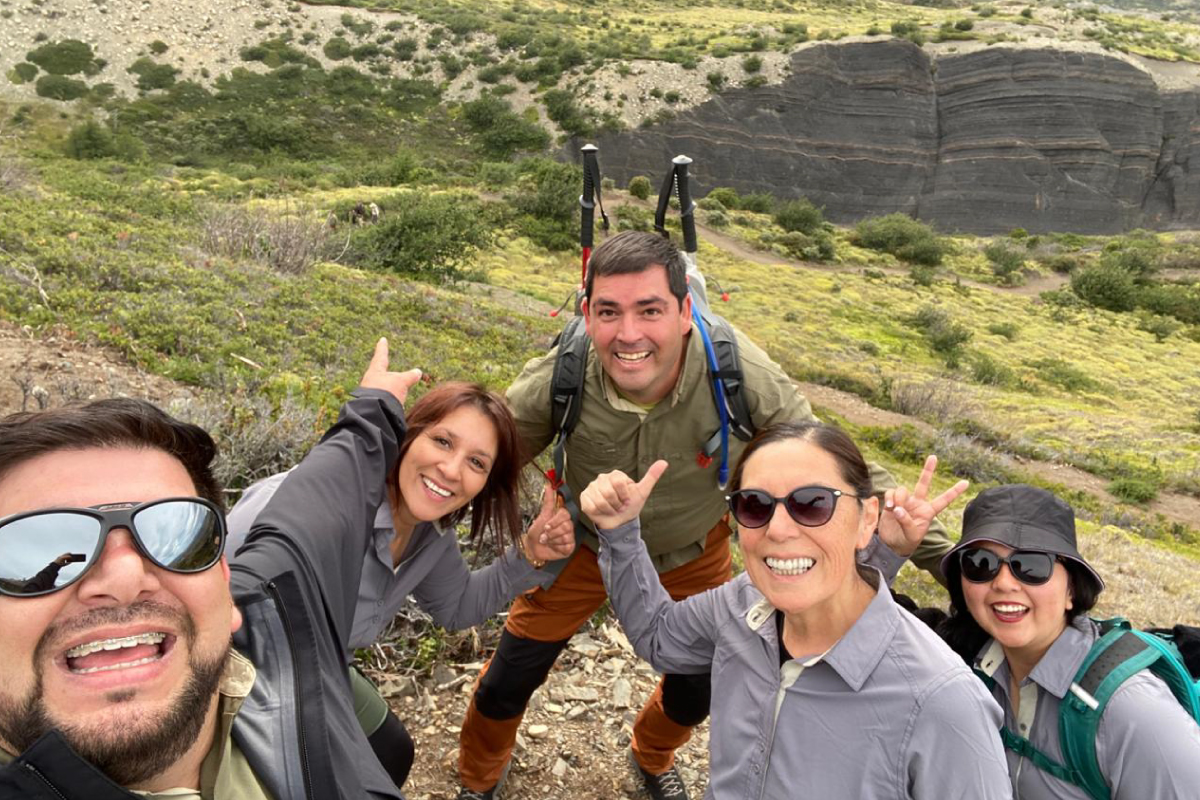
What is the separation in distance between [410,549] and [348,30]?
50.9 metres

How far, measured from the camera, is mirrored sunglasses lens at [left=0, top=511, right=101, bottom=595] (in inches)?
48.7

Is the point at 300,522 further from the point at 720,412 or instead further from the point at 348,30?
the point at 348,30

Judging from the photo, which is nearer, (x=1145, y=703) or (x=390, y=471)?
(x=1145, y=703)

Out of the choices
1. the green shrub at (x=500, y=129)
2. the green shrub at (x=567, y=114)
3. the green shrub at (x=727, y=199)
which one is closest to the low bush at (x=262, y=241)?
the green shrub at (x=727, y=199)

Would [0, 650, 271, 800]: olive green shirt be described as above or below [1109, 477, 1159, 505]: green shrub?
A: above

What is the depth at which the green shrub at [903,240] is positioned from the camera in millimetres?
31641

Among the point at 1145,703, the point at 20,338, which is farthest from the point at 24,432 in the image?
the point at 20,338

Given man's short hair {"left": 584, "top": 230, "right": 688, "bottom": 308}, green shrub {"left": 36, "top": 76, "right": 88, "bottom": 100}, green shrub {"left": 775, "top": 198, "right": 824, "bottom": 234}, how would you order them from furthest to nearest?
green shrub {"left": 36, "top": 76, "right": 88, "bottom": 100}, green shrub {"left": 775, "top": 198, "right": 824, "bottom": 234}, man's short hair {"left": 584, "top": 230, "right": 688, "bottom": 308}

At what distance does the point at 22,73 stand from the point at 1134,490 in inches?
1821

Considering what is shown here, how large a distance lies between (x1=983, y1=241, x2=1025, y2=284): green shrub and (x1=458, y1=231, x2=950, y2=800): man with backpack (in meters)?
32.2

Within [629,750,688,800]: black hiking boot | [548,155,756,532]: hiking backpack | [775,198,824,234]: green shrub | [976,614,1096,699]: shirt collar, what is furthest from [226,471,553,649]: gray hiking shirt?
[775,198,824,234]: green shrub

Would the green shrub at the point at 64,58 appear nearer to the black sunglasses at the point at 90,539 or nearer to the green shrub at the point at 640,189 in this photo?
the green shrub at the point at 640,189

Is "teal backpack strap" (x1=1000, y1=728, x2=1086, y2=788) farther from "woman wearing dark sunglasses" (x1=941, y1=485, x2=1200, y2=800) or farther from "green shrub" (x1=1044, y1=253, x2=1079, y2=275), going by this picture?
"green shrub" (x1=1044, y1=253, x2=1079, y2=275)

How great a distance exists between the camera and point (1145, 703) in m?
1.84
